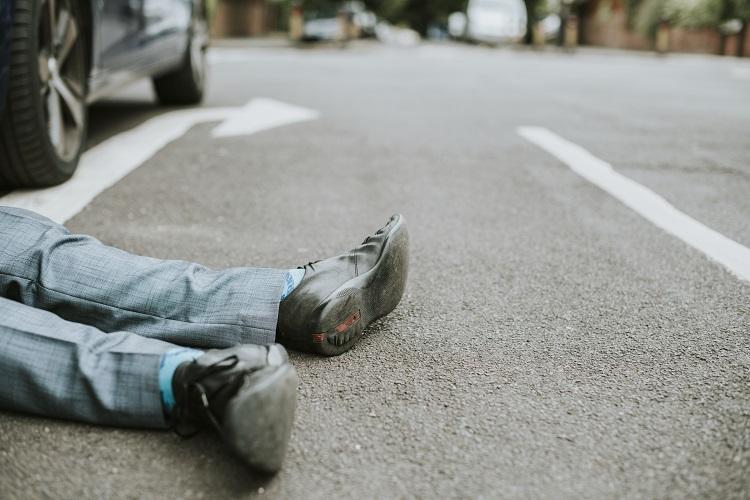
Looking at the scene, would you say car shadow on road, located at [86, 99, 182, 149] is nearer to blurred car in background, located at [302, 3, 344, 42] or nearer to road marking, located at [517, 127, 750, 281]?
road marking, located at [517, 127, 750, 281]

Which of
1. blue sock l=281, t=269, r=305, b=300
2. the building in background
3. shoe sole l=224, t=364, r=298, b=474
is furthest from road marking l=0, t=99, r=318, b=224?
the building in background

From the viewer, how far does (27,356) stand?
169 centimetres

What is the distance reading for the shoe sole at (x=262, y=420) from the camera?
4.74 feet

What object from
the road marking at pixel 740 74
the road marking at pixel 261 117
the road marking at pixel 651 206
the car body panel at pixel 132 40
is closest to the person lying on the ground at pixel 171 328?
the road marking at pixel 651 206

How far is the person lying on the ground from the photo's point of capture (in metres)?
1.57

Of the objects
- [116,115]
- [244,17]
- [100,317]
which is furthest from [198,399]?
[244,17]

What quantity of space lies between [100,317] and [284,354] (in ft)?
1.80

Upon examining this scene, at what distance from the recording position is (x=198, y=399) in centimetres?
160

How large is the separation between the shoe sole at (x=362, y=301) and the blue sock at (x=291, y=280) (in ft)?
0.35

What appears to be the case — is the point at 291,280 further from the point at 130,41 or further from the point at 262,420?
the point at 130,41

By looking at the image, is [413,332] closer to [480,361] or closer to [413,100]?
[480,361]

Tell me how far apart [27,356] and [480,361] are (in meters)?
1.13

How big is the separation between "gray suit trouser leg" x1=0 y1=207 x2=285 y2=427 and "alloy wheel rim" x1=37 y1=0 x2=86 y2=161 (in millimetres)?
1552

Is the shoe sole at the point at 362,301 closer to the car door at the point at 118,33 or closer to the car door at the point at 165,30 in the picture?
the car door at the point at 118,33
